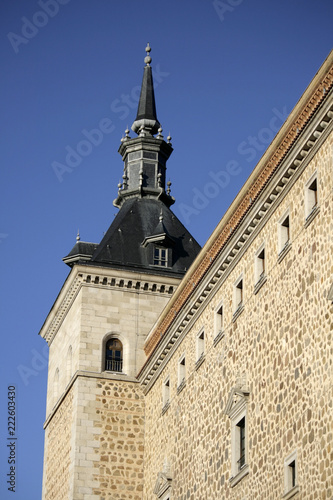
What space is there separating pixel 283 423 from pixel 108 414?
1505 centimetres

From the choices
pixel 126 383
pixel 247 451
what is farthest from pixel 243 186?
pixel 126 383

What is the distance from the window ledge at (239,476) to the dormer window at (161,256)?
1583cm

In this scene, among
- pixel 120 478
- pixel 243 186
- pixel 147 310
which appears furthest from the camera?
pixel 147 310

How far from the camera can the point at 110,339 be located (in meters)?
40.8

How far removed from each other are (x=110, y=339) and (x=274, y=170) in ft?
49.6

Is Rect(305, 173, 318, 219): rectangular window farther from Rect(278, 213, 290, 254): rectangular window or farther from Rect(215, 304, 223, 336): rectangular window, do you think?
Rect(215, 304, 223, 336): rectangular window

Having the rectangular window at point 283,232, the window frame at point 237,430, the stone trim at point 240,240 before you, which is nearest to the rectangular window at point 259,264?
the stone trim at point 240,240

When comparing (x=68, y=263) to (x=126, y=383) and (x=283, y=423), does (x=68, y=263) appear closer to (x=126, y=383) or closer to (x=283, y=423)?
(x=126, y=383)

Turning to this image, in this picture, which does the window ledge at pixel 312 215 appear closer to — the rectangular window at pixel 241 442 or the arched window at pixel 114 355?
the rectangular window at pixel 241 442

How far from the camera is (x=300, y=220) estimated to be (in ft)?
84.8

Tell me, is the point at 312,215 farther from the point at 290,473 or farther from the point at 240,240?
the point at 290,473

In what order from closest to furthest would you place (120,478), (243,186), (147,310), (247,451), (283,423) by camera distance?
(283,423), (247,451), (243,186), (120,478), (147,310)

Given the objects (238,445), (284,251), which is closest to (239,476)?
(238,445)

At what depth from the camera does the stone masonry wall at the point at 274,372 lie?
23.6 meters
